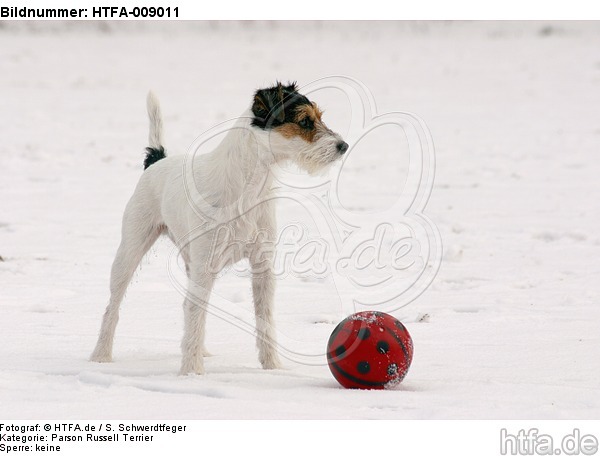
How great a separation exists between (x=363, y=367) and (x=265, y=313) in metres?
0.98

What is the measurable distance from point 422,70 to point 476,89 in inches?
116

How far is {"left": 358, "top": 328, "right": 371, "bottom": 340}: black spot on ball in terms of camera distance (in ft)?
15.1

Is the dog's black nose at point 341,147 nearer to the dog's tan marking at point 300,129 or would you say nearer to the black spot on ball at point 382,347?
the dog's tan marking at point 300,129

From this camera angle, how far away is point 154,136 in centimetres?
619

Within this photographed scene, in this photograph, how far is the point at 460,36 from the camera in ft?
100.0

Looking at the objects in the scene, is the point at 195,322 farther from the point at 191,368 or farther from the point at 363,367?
the point at 363,367

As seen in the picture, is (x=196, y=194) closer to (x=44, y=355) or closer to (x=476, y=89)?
(x=44, y=355)

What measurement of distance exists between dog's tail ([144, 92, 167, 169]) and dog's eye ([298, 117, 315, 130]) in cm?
148

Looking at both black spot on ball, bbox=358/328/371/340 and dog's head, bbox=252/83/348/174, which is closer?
black spot on ball, bbox=358/328/371/340

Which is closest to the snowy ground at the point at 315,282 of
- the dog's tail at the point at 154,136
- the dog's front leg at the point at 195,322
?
the dog's front leg at the point at 195,322

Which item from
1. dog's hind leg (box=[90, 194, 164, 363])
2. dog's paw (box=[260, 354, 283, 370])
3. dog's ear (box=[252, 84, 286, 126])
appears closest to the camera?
dog's ear (box=[252, 84, 286, 126])

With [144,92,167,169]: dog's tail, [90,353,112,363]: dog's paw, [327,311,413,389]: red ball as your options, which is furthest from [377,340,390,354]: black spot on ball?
[144,92,167,169]: dog's tail

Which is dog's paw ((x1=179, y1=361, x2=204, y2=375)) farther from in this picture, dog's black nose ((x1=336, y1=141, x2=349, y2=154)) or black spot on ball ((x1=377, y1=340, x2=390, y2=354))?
dog's black nose ((x1=336, y1=141, x2=349, y2=154))
